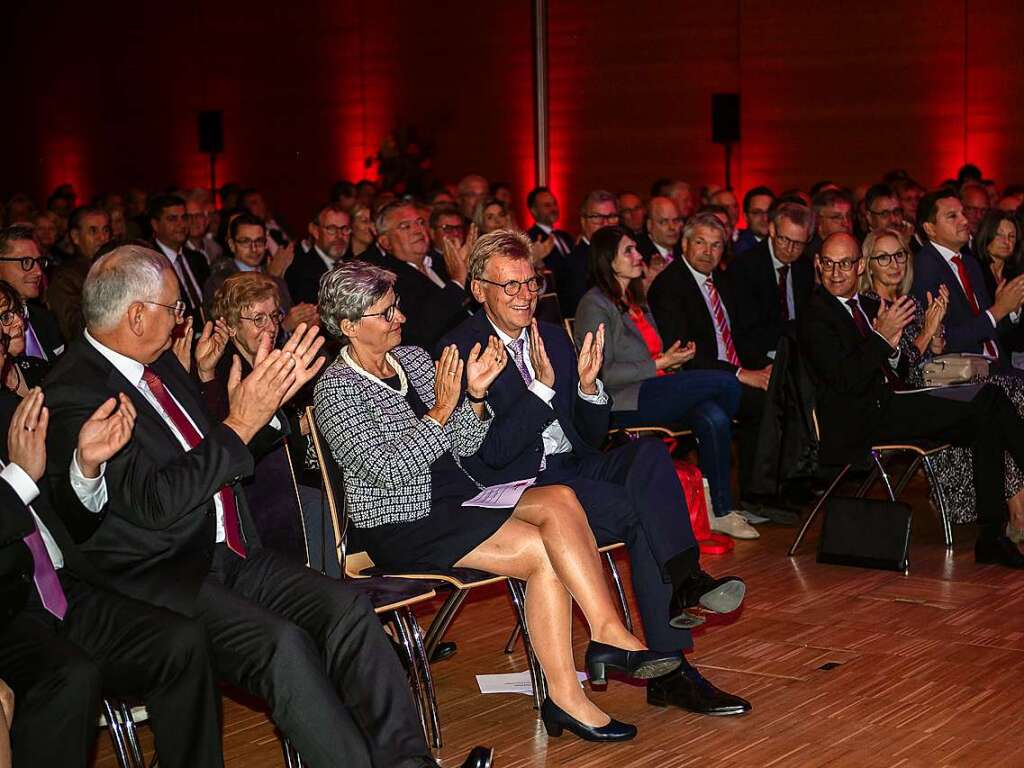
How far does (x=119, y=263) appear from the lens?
3182mm

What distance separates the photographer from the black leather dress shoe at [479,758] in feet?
10.7

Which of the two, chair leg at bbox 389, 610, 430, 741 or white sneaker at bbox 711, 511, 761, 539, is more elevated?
chair leg at bbox 389, 610, 430, 741

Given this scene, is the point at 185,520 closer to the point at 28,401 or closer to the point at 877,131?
the point at 28,401

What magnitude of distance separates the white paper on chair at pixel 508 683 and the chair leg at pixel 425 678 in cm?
42

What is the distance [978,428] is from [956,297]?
3.84 ft

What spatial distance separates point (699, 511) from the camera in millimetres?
5590

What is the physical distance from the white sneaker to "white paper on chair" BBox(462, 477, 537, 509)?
6.94 ft

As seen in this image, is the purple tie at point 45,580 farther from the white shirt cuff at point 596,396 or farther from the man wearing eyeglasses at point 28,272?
the man wearing eyeglasses at point 28,272

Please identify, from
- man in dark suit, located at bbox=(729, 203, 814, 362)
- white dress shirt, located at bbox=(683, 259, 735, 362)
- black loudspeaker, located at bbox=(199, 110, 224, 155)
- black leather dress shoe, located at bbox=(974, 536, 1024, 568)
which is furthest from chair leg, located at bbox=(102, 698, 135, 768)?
black loudspeaker, located at bbox=(199, 110, 224, 155)

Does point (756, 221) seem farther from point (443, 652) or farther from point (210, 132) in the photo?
point (210, 132)

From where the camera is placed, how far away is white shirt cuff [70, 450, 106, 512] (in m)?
2.95

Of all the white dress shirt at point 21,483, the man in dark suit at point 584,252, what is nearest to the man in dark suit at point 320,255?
the man in dark suit at point 584,252

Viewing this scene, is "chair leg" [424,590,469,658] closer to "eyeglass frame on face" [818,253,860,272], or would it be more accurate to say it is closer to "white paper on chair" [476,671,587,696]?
"white paper on chair" [476,671,587,696]

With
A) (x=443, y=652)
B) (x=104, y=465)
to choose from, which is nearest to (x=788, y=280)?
(x=443, y=652)
